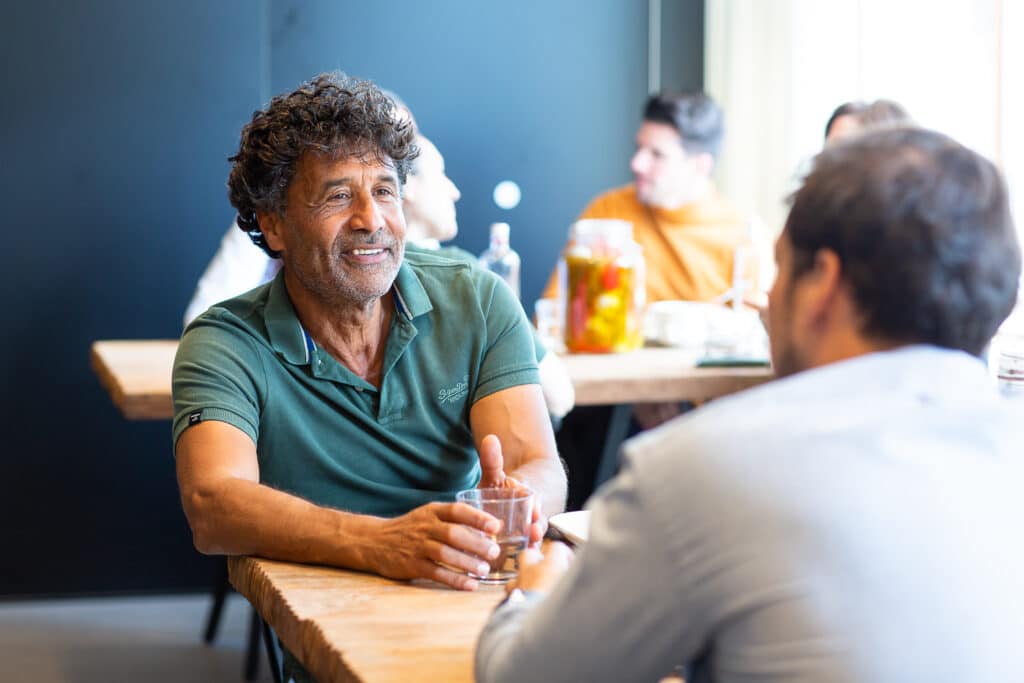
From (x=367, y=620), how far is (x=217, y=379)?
1.87ft

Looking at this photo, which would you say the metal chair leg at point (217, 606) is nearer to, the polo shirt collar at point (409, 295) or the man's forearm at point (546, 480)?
the polo shirt collar at point (409, 295)

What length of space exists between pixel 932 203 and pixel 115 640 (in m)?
3.25

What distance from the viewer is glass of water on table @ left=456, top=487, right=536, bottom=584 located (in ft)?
4.93

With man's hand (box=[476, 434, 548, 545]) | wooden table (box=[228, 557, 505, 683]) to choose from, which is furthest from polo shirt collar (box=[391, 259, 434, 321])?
wooden table (box=[228, 557, 505, 683])

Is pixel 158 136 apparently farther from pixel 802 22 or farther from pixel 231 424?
pixel 231 424

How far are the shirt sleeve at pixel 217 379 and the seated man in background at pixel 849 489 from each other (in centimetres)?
88

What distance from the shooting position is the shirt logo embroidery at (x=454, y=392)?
1955 mm

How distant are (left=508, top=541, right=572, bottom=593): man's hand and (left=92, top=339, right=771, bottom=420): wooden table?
5.27ft

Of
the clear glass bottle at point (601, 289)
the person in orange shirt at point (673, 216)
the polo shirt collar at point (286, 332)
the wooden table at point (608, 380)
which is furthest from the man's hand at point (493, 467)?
the person in orange shirt at point (673, 216)

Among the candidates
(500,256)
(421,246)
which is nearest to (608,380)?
(421,246)

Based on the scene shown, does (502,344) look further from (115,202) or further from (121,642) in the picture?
(115,202)

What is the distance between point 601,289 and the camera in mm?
3252

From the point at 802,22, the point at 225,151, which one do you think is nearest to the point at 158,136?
the point at 225,151

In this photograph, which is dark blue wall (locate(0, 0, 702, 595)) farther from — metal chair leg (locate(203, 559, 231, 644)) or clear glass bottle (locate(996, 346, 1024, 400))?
clear glass bottle (locate(996, 346, 1024, 400))
